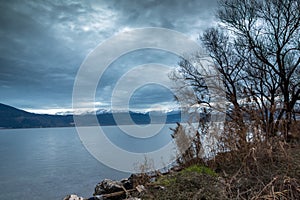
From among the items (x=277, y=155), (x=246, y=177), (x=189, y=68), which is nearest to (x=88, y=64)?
(x=246, y=177)

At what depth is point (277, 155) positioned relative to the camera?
15.6ft

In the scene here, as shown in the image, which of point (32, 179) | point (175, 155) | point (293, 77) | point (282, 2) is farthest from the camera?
point (32, 179)

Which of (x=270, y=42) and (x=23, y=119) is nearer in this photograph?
(x=270, y=42)

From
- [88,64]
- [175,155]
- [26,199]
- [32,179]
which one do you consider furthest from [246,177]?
[32,179]

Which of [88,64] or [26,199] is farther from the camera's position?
[26,199]

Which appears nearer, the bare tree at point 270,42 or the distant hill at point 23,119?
the bare tree at point 270,42

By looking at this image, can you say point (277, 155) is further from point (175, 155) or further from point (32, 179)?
point (32, 179)

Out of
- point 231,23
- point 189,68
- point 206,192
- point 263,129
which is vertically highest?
point 231,23

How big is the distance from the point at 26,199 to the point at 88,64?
265 inches

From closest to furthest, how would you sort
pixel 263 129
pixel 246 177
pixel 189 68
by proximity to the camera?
pixel 246 177 < pixel 263 129 < pixel 189 68

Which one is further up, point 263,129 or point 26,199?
point 263,129

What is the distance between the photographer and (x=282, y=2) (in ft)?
33.9

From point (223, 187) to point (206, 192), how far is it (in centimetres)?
30

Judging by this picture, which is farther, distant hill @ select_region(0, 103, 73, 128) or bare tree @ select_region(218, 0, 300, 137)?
distant hill @ select_region(0, 103, 73, 128)
